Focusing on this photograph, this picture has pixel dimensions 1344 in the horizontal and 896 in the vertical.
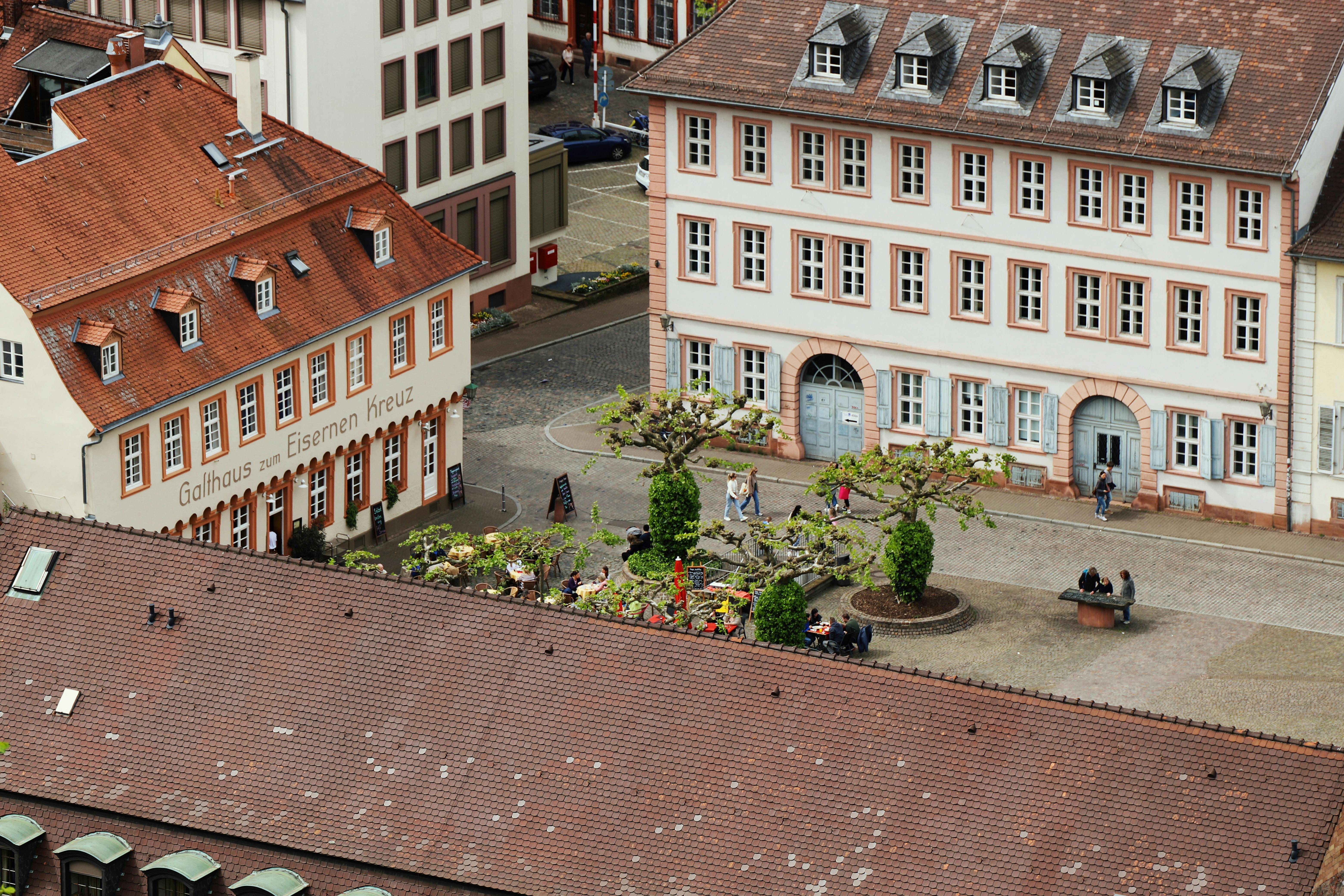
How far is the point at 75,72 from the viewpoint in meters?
107

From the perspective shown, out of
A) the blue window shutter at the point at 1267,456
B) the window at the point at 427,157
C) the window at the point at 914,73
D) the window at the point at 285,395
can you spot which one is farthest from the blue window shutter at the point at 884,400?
the window at the point at 427,157

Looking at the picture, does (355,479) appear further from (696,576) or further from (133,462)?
(696,576)

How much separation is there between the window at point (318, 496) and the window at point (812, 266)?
16744mm

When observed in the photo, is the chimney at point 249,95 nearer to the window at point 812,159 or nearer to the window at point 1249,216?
the window at point 812,159

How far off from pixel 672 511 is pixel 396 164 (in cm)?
2574

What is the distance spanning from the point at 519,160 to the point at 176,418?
106 ft

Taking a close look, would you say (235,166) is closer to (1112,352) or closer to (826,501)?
(826,501)

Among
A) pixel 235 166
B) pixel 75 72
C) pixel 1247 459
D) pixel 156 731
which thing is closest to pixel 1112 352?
pixel 1247 459

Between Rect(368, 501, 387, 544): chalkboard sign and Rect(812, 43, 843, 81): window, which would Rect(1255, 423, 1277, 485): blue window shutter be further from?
Rect(368, 501, 387, 544): chalkboard sign

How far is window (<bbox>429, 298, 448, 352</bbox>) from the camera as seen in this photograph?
10119 cm

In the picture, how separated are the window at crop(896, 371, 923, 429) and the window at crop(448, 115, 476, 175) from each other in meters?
21.5

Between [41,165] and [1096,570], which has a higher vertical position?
[41,165]

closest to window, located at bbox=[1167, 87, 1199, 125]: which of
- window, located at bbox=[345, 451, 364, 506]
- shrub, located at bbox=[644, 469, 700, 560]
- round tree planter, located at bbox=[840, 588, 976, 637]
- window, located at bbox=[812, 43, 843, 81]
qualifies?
window, located at bbox=[812, 43, 843, 81]

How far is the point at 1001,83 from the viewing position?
100188mm
